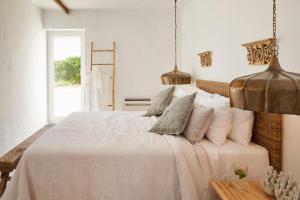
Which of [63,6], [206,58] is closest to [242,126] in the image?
[206,58]

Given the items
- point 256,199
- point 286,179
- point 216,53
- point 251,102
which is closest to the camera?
point 251,102

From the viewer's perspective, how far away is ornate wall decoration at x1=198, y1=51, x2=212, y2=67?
3555mm

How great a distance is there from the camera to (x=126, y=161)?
1999 millimetres

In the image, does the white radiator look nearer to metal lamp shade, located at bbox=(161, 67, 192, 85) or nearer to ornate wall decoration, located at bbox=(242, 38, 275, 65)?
metal lamp shade, located at bbox=(161, 67, 192, 85)

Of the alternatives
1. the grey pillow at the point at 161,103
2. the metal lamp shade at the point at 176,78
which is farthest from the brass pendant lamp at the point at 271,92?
the grey pillow at the point at 161,103

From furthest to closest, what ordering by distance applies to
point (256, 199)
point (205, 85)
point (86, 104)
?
point (86, 104)
point (205, 85)
point (256, 199)

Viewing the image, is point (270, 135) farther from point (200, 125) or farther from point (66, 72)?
point (66, 72)

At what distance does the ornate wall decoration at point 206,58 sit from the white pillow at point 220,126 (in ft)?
4.38

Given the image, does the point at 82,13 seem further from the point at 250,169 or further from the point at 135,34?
the point at 250,169

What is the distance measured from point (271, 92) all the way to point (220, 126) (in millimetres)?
1377

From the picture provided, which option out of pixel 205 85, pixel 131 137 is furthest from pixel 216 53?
pixel 131 137

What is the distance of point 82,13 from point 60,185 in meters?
4.02

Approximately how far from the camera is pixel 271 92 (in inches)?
37.1

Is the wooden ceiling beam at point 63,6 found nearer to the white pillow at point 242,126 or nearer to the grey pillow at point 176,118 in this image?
the grey pillow at point 176,118
